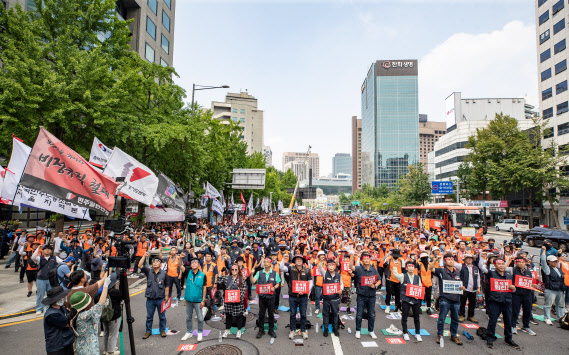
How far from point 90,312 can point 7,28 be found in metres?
18.1

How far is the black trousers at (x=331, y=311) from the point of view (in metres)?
7.11

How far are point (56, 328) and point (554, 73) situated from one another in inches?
2385

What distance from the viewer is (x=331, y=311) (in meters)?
7.25

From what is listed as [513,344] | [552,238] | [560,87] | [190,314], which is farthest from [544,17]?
[190,314]

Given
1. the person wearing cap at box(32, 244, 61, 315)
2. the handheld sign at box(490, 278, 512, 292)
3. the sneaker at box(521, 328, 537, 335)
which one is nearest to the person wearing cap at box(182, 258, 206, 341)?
the person wearing cap at box(32, 244, 61, 315)

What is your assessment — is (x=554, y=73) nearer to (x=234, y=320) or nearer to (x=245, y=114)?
(x=234, y=320)

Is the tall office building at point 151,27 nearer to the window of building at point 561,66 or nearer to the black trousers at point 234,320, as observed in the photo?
the black trousers at point 234,320

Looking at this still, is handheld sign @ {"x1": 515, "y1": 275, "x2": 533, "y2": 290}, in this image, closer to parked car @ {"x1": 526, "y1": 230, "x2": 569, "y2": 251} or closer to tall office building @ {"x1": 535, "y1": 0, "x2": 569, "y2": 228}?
parked car @ {"x1": 526, "y1": 230, "x2": 569, "y2": 251}

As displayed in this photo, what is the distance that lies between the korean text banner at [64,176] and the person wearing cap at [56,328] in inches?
113

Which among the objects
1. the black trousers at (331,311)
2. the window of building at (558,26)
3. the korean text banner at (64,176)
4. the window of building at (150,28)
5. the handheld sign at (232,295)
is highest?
the window of building at (558,26)

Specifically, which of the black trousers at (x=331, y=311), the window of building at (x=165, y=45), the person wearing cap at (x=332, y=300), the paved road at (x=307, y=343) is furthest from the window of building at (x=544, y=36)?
the black trousers at (x=331, y=311)

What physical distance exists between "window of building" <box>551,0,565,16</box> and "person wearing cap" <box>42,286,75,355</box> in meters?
61.9

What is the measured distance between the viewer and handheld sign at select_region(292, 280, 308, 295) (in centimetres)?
705

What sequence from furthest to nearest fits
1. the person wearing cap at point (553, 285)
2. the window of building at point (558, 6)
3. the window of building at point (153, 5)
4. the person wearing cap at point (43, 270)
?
the window of building at point (558, 6) → the window of building at point (153, 5) → the person wearing cap at point (43, 270) → the person wearing cap at point (553, 285)
